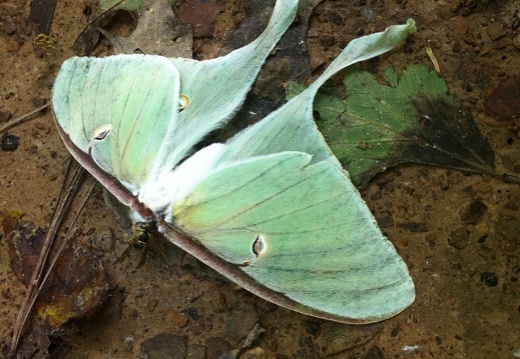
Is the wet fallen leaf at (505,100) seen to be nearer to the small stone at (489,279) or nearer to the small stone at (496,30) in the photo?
the small stone at (496,30)

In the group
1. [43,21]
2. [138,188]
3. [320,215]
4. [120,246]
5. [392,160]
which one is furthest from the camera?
[43,21]

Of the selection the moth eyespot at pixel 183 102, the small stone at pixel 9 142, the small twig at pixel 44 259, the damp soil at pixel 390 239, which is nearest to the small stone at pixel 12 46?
the damp soil at pixel 390 239

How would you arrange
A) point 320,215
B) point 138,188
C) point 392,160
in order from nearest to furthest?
point 320,215
point 138,188
point 392,160

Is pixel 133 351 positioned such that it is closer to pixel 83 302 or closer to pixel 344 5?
pixel 83 302

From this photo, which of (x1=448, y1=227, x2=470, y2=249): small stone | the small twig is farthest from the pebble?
(x1=448, y1=227, x2=470, y2=249): small stone

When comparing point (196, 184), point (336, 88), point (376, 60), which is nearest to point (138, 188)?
point (196, 184)

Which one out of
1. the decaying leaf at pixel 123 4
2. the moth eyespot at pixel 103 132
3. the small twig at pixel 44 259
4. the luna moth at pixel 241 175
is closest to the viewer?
the luna moth at pixel 241 175

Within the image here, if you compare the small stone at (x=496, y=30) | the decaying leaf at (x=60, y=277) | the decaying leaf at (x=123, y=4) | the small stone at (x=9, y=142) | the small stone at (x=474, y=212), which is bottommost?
the small stone at (x=474, y=212)

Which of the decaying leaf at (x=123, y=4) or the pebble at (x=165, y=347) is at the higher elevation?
the decaying leaf at (x=123, y=4)

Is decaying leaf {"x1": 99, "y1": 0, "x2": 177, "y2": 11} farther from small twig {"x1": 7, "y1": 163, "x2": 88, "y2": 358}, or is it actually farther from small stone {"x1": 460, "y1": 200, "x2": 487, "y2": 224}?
small stone {"x1": 460, "y1": 200, "x2": 487, "y2": 224}
